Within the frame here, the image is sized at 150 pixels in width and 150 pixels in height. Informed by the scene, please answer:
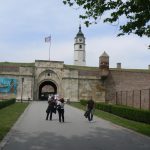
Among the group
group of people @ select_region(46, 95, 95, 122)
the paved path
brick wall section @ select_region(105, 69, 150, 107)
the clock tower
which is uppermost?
the clock tower

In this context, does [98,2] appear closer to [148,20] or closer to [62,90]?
[148,20]

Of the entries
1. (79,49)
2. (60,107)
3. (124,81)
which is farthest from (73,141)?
(79,49)

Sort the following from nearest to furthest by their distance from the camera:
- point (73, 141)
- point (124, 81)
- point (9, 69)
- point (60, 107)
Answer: point (73, 141), point (60, 107), point (9, 69), point (124, 81)

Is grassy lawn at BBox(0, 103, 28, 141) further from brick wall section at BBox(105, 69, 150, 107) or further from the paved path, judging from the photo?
brick wall section at BBox(105, 69, 150, 107)

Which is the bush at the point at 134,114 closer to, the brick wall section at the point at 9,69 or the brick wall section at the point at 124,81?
the brick wall section at the point at 124,81

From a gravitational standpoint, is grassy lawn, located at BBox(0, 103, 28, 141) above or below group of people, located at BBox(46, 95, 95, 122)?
below

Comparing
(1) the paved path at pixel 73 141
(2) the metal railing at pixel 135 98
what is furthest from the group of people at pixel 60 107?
(2) the metal railing at pixel 135 98

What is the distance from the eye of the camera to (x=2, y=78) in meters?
52.8

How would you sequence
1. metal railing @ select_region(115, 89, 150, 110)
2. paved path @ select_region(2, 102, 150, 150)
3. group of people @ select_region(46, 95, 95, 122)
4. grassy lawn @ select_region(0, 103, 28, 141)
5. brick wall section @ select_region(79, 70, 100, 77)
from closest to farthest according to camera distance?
paved path @ select_region(2, 102, 150, 150), grassy lawn @ select_region(0, 103, 28, 141), group of people @ select_region(46, 95, 95, 122), metal railing @ select_region(115, 89, 150, 110), brick wall section @ select_region(79, 70, 100, 77)

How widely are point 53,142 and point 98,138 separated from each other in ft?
6.93

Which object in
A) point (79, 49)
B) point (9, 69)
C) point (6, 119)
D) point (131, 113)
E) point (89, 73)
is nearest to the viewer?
point (6, 119)

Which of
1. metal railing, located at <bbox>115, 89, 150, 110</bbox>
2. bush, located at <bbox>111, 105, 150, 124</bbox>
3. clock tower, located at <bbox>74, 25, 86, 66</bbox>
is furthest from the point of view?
clock tower, located at <bbox>74, 25, 86, 66</bbox>

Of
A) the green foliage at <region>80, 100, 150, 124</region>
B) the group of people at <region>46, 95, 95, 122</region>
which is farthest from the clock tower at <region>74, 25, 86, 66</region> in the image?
the group of people at <region>46, 95, 95, 122</region>

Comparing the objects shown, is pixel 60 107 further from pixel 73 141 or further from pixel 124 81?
pixel 124 81
